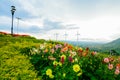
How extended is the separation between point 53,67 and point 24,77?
1.30 metres

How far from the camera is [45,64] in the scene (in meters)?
11.7

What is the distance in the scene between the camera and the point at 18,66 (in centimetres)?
1105

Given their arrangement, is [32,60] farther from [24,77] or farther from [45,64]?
[24,77]

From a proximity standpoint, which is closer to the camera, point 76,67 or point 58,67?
point 76,67

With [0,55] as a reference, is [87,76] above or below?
below

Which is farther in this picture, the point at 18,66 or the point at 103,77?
the point at 18,66

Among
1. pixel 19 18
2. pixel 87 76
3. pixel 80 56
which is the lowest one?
pixel 87 76

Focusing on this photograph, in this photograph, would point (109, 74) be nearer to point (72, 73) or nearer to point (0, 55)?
point (72, 73)

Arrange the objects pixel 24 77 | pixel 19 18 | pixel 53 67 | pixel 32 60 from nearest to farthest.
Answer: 1. pixel 24 77
2. pixel 53 67
3. pixel 32 60
4. pixel 19 18

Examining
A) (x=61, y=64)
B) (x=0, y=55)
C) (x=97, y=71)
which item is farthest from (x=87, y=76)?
(x=0, y=55)

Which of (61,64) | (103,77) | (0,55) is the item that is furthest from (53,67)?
(0,55)

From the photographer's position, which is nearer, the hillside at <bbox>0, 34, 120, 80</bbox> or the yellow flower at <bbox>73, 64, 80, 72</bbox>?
the yellow flower at <bbox>73, 64, 80, 72</bbox>

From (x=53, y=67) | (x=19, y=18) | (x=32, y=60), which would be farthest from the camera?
(x=19, y=18)

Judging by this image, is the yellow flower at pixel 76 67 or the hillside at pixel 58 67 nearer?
the yellow flower at pixel 76 67
